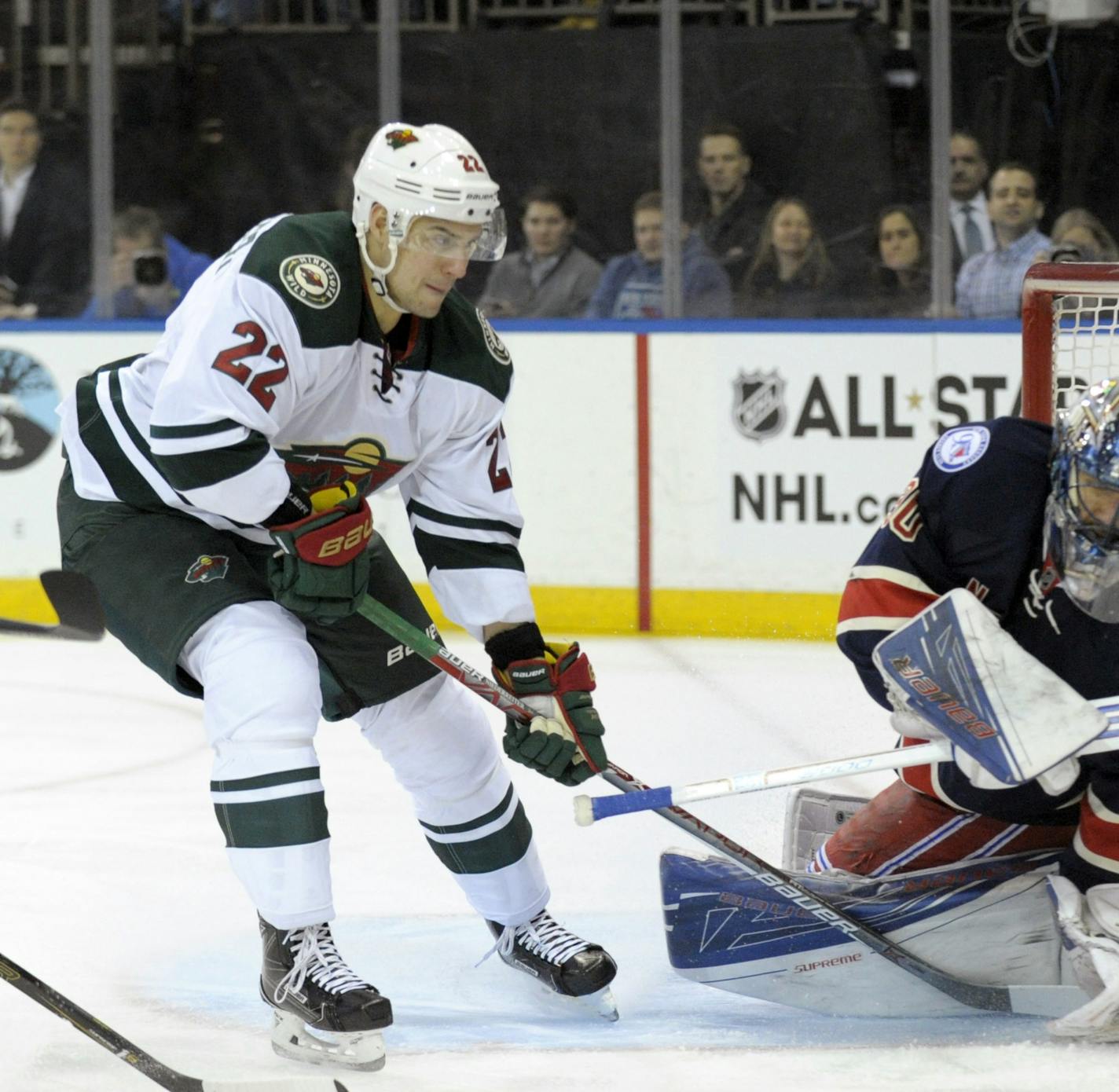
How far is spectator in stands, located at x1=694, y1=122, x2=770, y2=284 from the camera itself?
17.5 ft

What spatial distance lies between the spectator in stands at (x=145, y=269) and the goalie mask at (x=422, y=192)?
3.25m

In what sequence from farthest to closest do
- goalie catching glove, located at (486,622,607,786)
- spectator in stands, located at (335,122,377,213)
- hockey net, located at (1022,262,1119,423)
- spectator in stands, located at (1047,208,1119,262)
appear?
spectator in stands, located at (335,122,377,213) → spectator in stands, located at (1047,208,1119,262) → hockey net, located at (1022,262,1119,423) → goalie catching glove, located at (486,622,607,786)

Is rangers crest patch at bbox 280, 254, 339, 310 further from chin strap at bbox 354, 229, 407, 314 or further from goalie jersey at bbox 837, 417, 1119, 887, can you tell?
goalie jersey at bbox 837, 417, 1119, 887

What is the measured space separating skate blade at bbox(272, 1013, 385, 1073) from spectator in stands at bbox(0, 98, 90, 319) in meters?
3.62

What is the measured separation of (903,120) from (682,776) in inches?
86.9

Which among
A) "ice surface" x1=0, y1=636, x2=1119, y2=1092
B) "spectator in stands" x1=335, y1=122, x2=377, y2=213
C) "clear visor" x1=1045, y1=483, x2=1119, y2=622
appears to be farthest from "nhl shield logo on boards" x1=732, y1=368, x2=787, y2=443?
"clear visor" x1=1045, y1=483, x2=1119, y2=622

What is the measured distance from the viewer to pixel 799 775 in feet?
7.36

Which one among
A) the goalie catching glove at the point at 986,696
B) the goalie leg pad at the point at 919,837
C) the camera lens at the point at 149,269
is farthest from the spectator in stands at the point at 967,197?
the goalie catching glove at the point at 986,696

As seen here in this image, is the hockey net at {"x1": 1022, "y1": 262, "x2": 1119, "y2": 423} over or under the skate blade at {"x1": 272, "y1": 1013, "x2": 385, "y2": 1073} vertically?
over

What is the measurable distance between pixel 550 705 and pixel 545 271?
3052 mm

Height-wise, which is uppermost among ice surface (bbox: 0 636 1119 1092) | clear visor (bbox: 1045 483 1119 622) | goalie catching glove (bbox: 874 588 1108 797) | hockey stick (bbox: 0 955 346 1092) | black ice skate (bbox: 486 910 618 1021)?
clear visor (bbox: 1045 483 1119 622)

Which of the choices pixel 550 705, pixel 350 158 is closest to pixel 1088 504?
pixel 550 705

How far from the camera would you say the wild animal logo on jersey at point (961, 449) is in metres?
2.37

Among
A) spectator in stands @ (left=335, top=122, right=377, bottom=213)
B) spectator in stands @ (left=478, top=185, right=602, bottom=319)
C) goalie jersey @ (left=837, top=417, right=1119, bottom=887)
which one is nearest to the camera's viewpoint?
goalie jersey @ (left=837, top=417, right=1119, bottom=887)
